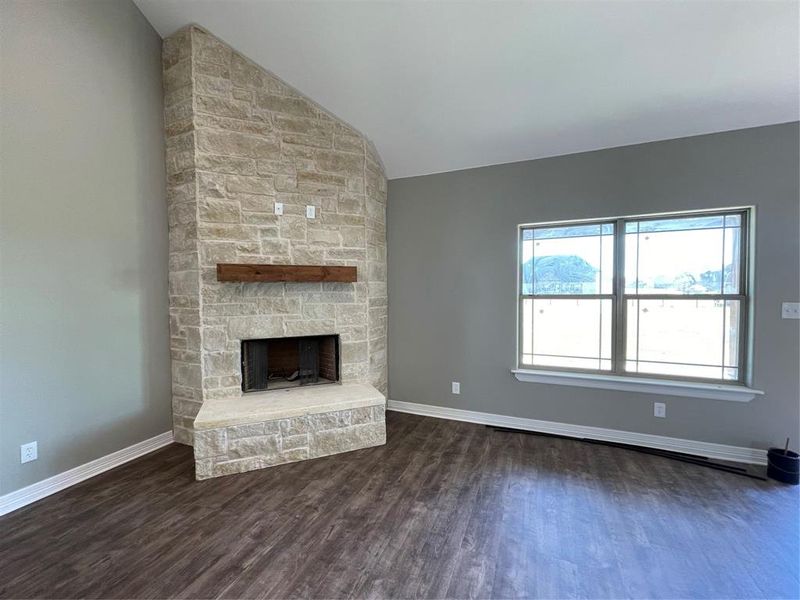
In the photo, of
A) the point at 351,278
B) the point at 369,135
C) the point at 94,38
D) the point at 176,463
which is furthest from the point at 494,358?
the point at 94,38

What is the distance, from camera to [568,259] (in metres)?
3.16

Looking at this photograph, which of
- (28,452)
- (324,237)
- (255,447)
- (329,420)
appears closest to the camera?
(28,452)

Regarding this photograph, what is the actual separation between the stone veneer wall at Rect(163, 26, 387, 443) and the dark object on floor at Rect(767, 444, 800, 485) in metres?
3.30

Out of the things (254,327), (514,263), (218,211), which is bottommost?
(254,327)

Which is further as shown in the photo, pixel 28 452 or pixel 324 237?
pixel 324 237

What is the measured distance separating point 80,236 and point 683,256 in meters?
4.64

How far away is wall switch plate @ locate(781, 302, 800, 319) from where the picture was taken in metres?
2.45

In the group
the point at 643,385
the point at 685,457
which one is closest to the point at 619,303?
the point at 643,385

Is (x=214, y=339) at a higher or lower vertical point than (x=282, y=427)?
higher

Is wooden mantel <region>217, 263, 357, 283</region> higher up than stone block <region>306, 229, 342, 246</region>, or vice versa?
stone block <region>306, 229, 342, 246</region>

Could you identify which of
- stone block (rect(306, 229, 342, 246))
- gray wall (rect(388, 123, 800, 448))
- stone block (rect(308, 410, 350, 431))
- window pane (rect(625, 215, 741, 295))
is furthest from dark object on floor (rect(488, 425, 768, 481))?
stone block (rect(306, 229, 342, 246))

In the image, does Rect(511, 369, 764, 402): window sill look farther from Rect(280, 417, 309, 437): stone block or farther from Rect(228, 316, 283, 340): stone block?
Rect(228, 316, 283, 340): stone block

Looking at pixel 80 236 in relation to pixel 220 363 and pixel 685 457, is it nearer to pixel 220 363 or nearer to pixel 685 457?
pixel 220 363

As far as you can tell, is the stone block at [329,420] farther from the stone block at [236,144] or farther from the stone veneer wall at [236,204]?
the stone block at [236,144]
